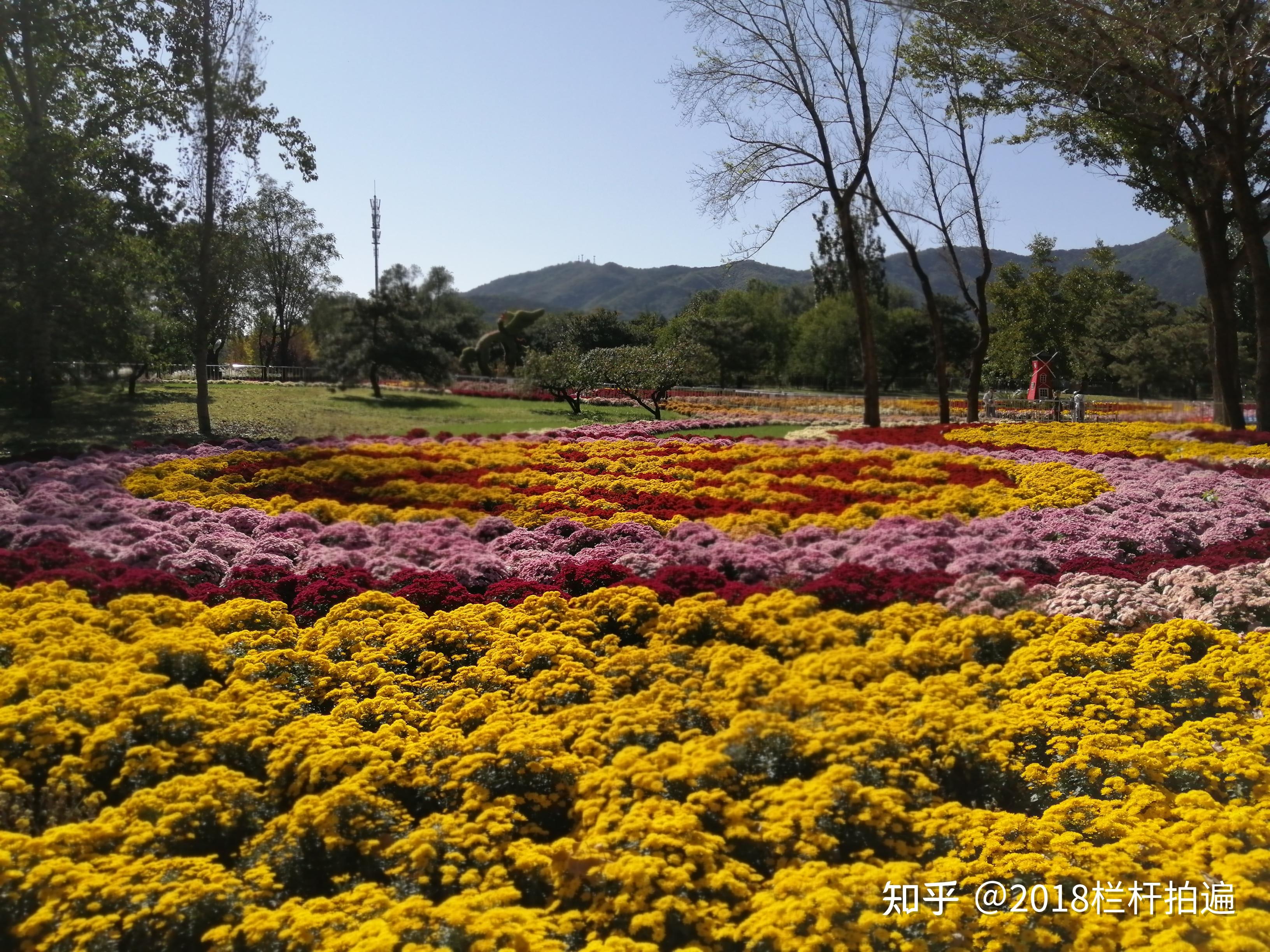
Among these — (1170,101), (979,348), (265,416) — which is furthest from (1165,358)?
(265,416)

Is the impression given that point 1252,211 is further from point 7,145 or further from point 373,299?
point 373,299

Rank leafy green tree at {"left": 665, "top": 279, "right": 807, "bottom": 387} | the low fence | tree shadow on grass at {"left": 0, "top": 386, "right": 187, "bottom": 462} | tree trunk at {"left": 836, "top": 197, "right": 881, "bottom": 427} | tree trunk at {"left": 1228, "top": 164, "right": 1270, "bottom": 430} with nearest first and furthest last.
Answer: tree trunk at {"left": 1228, "top": 164, "right": 1270, "bottom": 430} < tree shadow on grass at {"left": 0, "top": 386, "right": 187, "bottom": 462} < tree trunk at {"left": 836, "top": 197, "right": 881, "bottom": 427} < the low fence < leafy green tree at {"left": 665, "top": 279, "right": 807, "bottom": 387}

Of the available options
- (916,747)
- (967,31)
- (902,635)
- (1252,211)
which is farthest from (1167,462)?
(916,747)

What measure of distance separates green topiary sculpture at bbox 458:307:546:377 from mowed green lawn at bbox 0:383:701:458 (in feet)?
59.2

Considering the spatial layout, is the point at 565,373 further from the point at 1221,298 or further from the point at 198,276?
the point at 1221,298

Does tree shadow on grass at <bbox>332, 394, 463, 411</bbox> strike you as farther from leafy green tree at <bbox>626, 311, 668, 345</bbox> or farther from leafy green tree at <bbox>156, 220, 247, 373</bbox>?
leafy green tree at <bbox>626, 311, 668, 345</bbox>

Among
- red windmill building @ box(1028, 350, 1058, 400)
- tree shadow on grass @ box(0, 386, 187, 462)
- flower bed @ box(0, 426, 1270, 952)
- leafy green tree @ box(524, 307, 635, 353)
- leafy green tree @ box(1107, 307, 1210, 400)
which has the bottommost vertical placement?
flower bed @ box(0, 426, 1270, 952)

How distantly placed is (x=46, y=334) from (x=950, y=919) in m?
A: 20.0

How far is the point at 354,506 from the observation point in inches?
426

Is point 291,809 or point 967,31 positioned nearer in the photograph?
point 291,809

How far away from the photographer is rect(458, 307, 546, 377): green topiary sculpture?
190 feet

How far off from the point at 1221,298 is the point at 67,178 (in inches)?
875

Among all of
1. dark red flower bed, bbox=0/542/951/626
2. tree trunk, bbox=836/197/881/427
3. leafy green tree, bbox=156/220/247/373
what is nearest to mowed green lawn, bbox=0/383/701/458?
leafy green tree, bbox=156/220/247/373

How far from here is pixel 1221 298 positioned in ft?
60.0
